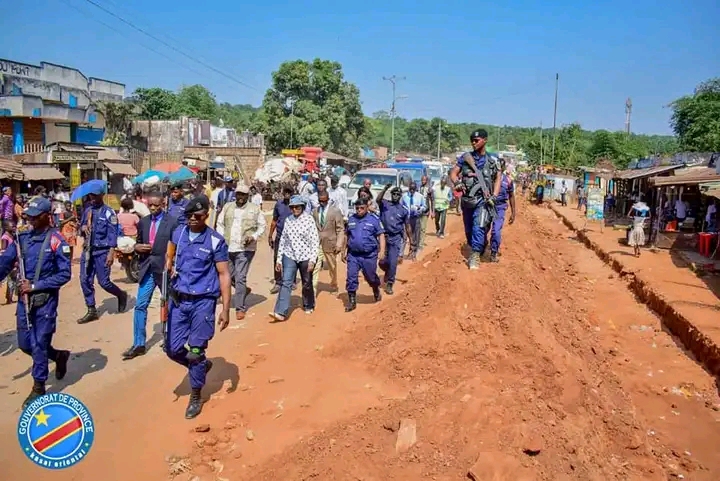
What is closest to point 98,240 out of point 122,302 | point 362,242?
point 122,302

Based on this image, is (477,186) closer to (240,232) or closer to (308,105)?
(240,232)

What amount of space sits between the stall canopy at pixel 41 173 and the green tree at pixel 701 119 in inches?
1290

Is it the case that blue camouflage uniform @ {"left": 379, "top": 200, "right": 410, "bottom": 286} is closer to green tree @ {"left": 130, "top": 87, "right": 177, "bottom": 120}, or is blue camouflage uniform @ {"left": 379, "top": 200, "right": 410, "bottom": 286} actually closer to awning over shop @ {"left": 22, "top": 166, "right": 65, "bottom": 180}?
awning over shop @ {"left": 22, "top": 166, "right": 65, "bottom": 180}

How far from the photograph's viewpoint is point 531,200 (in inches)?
1506

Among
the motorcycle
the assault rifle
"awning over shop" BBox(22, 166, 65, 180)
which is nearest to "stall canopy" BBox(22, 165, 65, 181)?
"awning over shop" BBox(22, 166, 65, 180)

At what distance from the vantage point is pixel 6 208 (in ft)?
39.2

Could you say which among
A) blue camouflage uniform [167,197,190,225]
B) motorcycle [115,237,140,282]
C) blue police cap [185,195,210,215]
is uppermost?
blue police cap [185,195,210,215]

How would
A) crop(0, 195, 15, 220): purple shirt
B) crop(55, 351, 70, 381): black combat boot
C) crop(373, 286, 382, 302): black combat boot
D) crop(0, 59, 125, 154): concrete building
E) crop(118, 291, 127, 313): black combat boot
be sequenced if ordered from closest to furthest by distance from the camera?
crop(55, 351, 70, 381): black combat boot
crop(118, 291, 127, 313): black combat boot
crop(373, 286, 382, 302): black combat boot
crop(0, 195, 15, 220): purple shirt
crop(0, 59, 125, 154): concrete building

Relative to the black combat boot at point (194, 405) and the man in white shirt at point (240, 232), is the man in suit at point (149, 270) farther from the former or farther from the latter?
the black combat boot at point (194, 405)

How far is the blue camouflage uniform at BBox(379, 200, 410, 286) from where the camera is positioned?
9562 mm

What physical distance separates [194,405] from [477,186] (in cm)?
391

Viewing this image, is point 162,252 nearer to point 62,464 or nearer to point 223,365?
point 223,365

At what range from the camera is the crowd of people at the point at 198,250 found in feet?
16.2

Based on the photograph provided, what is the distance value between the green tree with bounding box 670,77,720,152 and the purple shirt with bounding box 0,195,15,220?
34.0 meters
